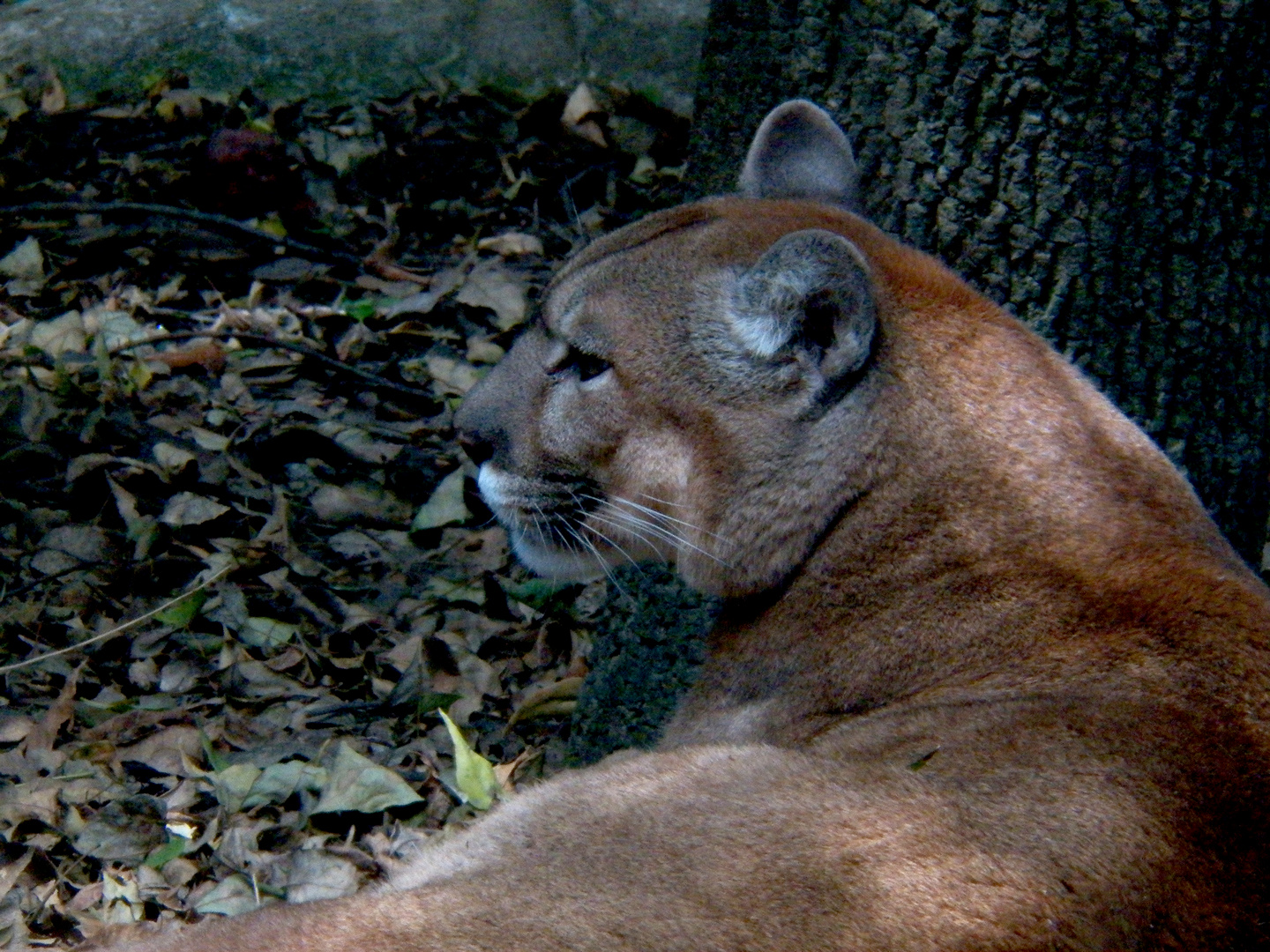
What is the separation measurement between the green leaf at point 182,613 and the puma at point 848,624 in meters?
1.40

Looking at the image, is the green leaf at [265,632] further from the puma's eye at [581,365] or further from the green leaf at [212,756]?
the puma's eye at [581,365]

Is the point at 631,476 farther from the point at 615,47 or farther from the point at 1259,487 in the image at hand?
the point at 615,47

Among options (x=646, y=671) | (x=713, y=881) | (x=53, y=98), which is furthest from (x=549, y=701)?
(x=53, y=98)

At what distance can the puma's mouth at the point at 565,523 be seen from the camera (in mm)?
3641

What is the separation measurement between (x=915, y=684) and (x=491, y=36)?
19.3 feet

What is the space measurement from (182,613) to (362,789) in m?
1.09

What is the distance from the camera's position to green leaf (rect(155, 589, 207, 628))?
4.52 m

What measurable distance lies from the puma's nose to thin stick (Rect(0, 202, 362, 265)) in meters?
2.93

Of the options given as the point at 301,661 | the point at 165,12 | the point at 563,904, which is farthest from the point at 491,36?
the point at 563,904

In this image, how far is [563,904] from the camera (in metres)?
2.35

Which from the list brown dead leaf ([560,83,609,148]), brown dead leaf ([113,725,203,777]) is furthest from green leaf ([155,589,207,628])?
brown dead leaf ([560,83,609,148])

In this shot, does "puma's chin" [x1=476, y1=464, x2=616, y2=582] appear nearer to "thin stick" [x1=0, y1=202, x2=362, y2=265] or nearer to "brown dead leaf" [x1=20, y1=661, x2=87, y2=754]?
"brown dead leaf" [x1=20, y1=661, x2=87, y2=754]

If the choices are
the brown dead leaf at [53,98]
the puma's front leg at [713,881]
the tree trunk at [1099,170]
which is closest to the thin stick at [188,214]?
the brown dead leaf at [53,98]

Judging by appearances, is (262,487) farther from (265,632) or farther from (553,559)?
(553,559)
